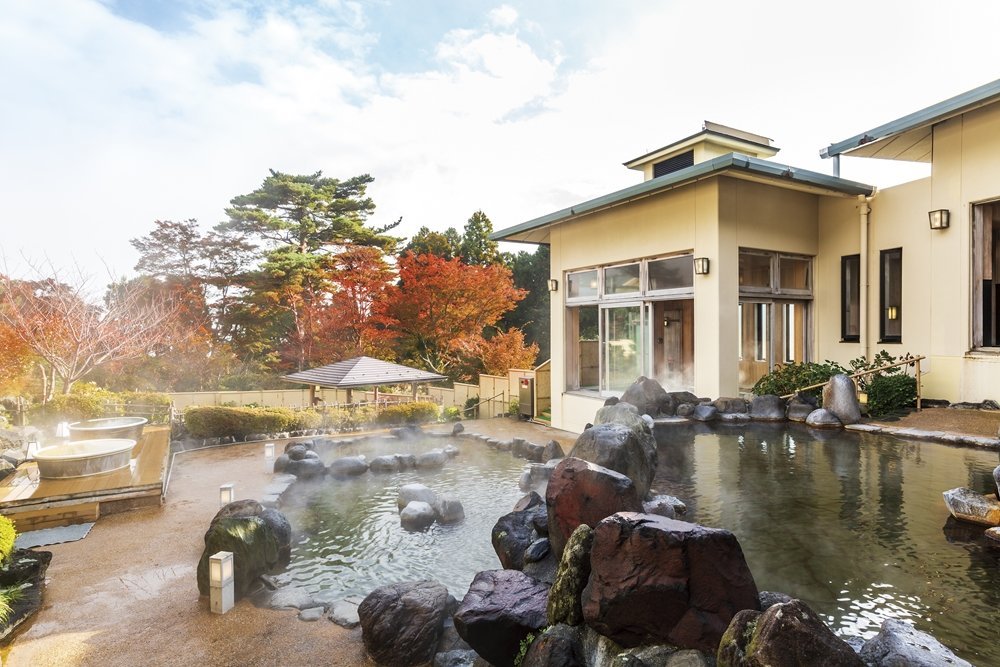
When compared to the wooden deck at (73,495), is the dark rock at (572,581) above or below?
above

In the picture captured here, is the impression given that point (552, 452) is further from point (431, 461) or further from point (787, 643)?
point (787, 643)

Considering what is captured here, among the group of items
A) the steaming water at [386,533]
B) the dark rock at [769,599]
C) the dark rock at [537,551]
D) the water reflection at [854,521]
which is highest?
the dark rock at [769,599]

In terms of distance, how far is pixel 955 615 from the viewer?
2.72 metres

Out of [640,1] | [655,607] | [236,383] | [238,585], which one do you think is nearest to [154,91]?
[236,383]

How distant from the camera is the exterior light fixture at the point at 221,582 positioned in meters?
3.91

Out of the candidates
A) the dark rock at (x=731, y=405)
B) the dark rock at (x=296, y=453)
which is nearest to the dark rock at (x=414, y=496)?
the dark rock at (x=296, y=453)

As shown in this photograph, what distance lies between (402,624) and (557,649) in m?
Result: 1.17

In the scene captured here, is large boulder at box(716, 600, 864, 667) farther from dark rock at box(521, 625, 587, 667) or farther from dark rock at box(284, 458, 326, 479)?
dark rock at box(284, 458, 326, 479)

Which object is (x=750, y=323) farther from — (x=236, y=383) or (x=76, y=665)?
(x=236, y=383)

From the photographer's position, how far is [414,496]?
638 centimetres

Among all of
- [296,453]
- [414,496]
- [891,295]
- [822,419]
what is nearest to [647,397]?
[822,419]

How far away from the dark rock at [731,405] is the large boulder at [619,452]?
3387 mm

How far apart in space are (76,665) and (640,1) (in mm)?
11363

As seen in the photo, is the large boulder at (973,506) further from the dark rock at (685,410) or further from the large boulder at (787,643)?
the dark rock at (685,410)
